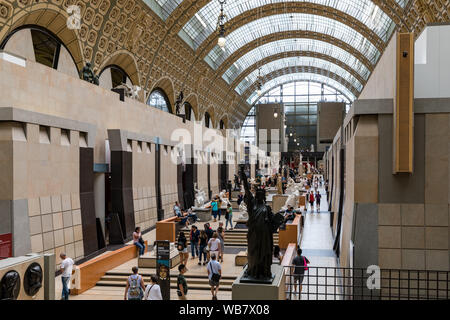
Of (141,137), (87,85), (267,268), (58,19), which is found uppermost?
(58,19)

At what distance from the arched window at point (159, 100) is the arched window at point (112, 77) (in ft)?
15.2

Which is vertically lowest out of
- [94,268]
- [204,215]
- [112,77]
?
[204,215]

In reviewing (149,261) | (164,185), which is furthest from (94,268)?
(164,185)

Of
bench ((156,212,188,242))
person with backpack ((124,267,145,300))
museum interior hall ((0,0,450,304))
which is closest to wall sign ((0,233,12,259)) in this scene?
museum interior hall ((0,0,450,304))

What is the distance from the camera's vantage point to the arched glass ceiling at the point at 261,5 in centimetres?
3509

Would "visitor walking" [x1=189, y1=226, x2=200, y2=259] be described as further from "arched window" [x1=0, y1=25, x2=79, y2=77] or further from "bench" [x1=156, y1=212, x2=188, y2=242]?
"arched window" [x1=0, y1=25, x2=79, y2=77]

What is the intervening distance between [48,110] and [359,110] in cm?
992

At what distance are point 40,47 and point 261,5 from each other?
26.6 metres

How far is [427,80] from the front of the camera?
984 centimetres

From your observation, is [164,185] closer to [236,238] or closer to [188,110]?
[236,238]

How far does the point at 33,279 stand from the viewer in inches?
353
